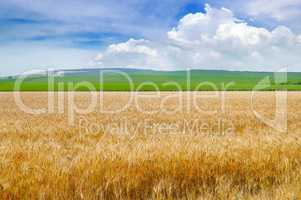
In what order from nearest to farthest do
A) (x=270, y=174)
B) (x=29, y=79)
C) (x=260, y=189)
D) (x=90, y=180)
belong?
(x=90, y=180)
(x=260, y=189)
(x=270, y=174)
(x=29, y=79)

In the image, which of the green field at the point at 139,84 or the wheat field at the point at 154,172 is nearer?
the wheat field at the point at 154,172

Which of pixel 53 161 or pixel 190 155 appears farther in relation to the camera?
pixel 190 155

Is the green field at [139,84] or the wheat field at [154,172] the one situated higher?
the green field at [139,84]

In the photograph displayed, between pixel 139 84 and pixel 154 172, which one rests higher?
pixel 139 84

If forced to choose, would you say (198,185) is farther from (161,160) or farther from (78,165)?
(78,165)

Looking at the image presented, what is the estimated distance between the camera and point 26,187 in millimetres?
3930

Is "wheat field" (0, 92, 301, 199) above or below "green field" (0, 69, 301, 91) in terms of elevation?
below

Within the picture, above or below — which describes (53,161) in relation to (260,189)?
above

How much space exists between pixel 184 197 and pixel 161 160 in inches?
39.4

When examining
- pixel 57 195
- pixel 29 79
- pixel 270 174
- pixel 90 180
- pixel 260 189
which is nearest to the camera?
pixel 57 195

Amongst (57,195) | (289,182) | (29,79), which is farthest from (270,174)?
(29,79)

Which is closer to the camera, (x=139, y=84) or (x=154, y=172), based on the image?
(x=154, y=172)

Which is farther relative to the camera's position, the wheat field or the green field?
the green field

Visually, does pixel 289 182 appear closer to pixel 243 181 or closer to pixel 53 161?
pixel 243 181
